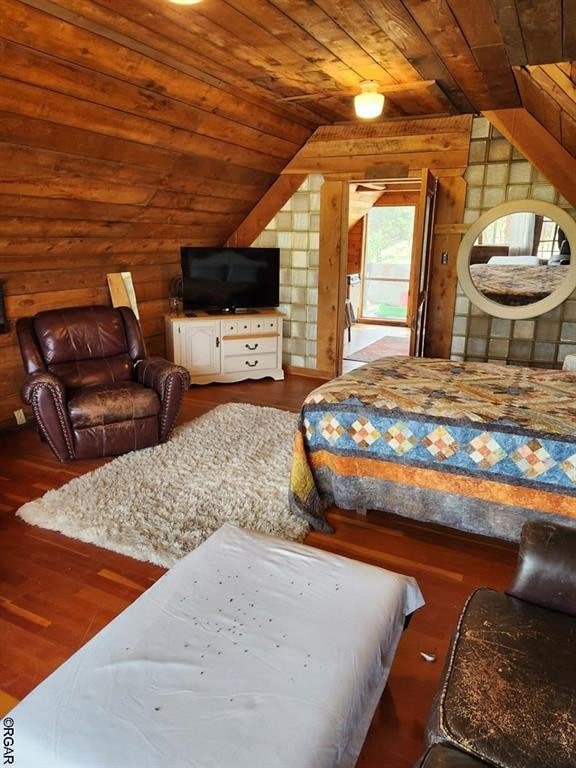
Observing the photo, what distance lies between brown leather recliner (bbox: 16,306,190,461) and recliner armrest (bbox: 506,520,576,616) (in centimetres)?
274

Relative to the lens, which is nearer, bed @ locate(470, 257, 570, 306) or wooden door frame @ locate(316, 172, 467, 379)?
bed @ locate(470, 257, 570, 306)

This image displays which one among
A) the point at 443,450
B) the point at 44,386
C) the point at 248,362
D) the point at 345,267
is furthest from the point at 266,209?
the point at 443,450

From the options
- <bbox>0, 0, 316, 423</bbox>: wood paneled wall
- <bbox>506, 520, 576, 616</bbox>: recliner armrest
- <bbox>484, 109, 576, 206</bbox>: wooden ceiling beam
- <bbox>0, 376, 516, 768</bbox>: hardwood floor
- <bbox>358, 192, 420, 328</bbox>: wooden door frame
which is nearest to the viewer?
<bbox>506, 520, 576, 616</bbox>: recliner armrest

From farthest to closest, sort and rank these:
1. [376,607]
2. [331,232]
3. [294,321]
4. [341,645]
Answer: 1. [294,321]
2. [331,232]
3. [376,607]
4. [341,645]

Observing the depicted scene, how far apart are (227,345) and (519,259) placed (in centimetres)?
283

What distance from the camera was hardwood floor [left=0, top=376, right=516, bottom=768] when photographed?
175 cm

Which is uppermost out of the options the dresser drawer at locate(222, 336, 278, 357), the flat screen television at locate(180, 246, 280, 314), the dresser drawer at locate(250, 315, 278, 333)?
the flat screen television at locate(180, 246, 280, 314)

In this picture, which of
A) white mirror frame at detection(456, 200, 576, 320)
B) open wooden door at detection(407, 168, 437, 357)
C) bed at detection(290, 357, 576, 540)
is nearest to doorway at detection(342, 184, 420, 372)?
white mirror frame at detection(456, 200, 576, 320)

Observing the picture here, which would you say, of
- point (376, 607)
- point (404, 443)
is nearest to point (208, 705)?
point (376, 607)

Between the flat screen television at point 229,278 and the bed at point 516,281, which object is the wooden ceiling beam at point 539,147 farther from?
the flat screen television at point 229,278

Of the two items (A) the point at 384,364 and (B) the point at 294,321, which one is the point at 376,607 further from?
(B) the point at 294,321

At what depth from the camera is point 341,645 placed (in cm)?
135

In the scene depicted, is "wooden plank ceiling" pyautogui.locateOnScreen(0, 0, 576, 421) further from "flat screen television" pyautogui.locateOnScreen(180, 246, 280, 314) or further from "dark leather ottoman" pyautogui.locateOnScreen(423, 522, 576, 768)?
"dark leather ottoman" pyautogui.locateOnScreen(423, 522, 576, 768)

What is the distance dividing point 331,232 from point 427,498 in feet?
11.8
